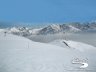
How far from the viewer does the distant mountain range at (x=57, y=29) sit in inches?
410

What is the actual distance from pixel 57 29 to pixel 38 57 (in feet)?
19.6

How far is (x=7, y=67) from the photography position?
5.41 metres

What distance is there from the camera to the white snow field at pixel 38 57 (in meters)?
5.43

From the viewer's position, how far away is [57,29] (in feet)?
38.6

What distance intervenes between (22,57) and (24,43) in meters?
1.11

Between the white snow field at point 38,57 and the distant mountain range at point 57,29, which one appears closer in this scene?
the white snow field at point 38,57

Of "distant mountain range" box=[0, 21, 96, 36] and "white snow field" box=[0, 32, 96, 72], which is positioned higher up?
"distant mountain range" box=[0, 21, 96, 36]

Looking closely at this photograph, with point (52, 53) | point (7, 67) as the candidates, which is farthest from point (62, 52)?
point (7, 67)

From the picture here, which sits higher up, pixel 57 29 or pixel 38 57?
pixel 57 29

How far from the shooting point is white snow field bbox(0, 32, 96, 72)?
543 centimetres

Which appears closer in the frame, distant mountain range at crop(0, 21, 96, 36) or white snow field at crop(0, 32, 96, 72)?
white snow field at crop(0, 32, 96, 72)

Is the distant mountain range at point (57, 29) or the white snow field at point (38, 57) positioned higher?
the distant mountain range at point (57, 29)

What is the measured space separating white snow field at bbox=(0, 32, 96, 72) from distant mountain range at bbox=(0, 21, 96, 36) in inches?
129

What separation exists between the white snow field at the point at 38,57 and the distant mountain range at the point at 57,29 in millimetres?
3270
